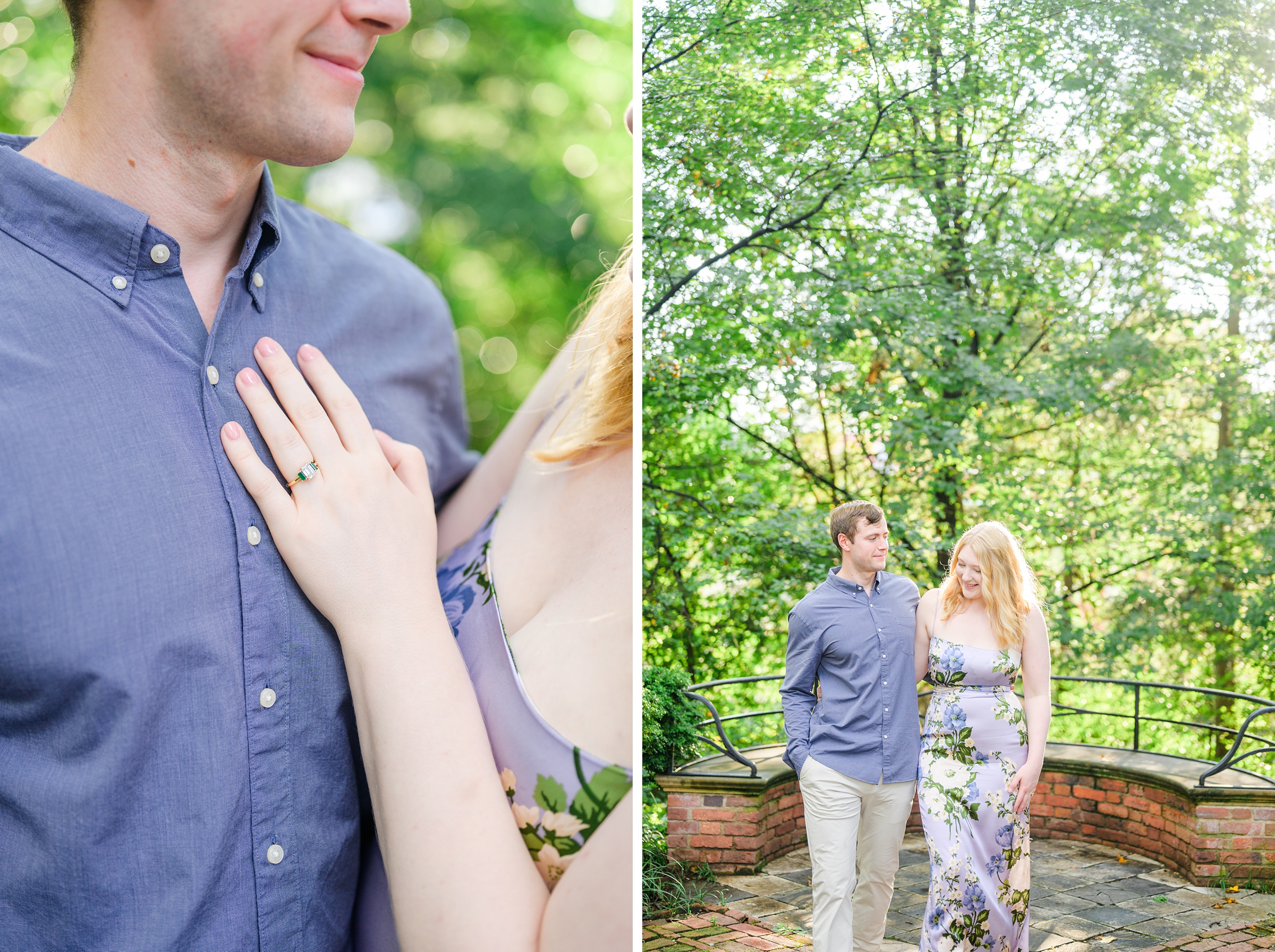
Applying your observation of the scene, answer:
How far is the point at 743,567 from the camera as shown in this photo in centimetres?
221

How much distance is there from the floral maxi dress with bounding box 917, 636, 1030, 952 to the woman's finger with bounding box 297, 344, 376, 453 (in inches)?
52.3

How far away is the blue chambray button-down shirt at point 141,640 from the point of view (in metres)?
1.03

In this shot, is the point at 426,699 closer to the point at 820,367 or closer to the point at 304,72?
the point at 304,72

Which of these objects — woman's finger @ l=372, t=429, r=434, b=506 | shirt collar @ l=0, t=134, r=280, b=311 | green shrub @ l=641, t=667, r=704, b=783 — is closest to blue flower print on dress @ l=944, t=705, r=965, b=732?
green shrub @ l=641, t=667, r=704, b=783

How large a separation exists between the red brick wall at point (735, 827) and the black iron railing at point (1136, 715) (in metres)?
0.09

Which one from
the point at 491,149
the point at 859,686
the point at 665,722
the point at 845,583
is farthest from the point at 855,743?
the point at 491,149

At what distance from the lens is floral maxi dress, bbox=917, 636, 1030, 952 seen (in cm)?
201

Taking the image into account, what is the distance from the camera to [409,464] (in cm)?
134

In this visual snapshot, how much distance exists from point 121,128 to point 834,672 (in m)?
1.65

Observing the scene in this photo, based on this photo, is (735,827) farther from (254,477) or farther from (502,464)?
(254,477)

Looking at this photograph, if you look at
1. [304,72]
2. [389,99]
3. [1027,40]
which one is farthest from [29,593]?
[389,99]

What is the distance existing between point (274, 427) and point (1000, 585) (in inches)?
62.7

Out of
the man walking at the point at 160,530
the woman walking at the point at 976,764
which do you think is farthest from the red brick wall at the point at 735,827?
the man walking at the point at 160,530

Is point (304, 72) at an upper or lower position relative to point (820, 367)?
upper
